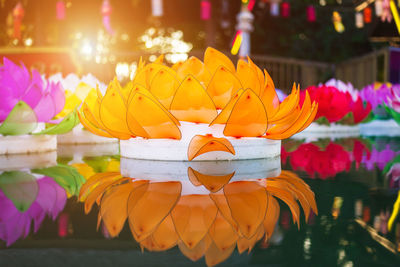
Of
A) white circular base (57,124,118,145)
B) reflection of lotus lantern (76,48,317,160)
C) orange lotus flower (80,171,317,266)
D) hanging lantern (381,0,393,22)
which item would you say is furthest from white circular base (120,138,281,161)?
hanging lantern (381,0,393,22)

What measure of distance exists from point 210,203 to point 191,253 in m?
0.14

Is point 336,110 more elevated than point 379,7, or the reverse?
point 379,7

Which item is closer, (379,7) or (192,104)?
(192,104)

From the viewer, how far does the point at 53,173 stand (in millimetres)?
600

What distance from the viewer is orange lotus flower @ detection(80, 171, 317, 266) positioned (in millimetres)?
285

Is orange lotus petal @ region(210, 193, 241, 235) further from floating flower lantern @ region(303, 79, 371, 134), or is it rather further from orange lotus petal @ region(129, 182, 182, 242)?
floating flower lantern @ region(303, 79, 371, 134)

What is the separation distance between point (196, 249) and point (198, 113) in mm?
387

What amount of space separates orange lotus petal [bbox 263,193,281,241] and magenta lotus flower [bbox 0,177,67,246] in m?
0.14

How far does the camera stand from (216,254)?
26 centimetres

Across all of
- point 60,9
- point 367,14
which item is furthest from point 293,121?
point 367,14

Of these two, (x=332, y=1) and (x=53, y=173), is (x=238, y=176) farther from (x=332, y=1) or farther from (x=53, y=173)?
(x=332, y=1)

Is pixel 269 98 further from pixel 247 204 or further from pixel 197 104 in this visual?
pixel 247 204

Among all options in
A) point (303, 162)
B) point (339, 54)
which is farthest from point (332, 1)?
point (303, 162)

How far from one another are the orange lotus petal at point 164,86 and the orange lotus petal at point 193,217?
0.24 metres
